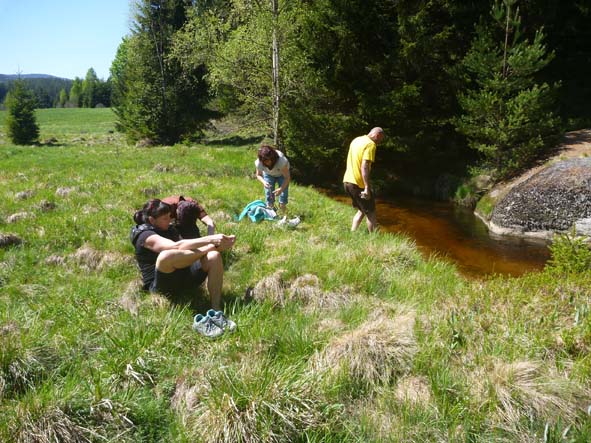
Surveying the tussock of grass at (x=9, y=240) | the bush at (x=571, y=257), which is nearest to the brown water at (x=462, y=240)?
the bush at (x=571, y=257)

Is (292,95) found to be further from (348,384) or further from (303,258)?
(348,384)

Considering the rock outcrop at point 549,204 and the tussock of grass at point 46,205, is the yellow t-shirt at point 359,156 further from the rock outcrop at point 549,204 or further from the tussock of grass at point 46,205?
the tussock of grass at point 46,205

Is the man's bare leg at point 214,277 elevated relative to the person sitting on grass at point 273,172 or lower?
lower

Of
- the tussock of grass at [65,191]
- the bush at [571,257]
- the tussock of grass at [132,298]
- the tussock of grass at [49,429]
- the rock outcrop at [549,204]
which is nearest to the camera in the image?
the tussock of grass at [49,429]

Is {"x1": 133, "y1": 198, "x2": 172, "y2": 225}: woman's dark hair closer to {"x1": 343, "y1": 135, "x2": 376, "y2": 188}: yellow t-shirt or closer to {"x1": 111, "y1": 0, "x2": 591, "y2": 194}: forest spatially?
{"x1": 343, "y1": 135, "x2": 376, "y2": 188}: yellow t-shirt

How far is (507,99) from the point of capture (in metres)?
13.0

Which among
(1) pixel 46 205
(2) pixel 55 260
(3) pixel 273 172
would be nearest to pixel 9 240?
(2) pixel 55 260

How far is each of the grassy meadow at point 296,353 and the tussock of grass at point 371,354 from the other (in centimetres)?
1

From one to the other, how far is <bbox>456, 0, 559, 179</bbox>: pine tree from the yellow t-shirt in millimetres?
6591

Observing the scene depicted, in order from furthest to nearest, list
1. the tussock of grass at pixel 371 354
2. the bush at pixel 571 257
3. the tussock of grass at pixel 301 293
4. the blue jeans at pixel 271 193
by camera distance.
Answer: the blue jeans at pixel 271 193, the bush at pixel 571 257, the tussock of grass at pixel 301 293, the tussock of grass at pixel 371 354

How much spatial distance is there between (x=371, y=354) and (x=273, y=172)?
531cm

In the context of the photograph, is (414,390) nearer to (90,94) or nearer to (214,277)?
(214,277)

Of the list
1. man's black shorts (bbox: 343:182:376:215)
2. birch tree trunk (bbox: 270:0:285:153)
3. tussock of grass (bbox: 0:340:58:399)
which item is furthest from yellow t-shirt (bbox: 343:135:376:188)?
birch tree trunk (bbox: 270:0:285:153)

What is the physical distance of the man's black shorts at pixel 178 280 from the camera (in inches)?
192
